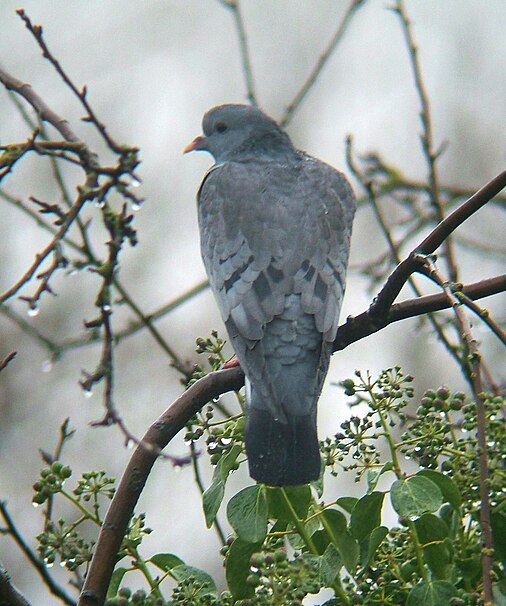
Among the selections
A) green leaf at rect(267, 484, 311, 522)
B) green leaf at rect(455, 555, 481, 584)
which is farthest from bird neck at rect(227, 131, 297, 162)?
green leaf at rect(455, 555, 481, 584)

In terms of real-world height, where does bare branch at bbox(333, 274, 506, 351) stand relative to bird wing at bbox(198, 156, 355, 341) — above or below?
below

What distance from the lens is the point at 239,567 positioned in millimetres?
2484

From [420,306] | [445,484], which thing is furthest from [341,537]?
[420,306]

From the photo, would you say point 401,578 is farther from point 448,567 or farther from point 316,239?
point 316,239

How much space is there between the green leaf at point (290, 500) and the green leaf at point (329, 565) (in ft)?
0.41

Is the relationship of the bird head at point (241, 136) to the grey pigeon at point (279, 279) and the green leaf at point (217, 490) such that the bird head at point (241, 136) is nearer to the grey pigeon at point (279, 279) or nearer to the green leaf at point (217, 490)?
the grey pigeon at point (279, 279)

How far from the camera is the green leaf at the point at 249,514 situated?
2.47 metres

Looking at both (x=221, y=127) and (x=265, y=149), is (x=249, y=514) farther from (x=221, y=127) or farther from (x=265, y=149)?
(x=221, y=127)

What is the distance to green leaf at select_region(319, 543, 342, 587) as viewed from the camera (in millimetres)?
2387

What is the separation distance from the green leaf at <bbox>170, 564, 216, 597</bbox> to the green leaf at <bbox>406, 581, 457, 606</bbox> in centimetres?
51

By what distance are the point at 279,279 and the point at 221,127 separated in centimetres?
207

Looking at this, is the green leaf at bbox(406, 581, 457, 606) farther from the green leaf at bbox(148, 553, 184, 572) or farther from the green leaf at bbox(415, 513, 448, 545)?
the green leaf at bbox(148, 553, 184, 572)

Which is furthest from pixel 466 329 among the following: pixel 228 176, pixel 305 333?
pixel 228 176

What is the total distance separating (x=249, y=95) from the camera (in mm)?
5410
